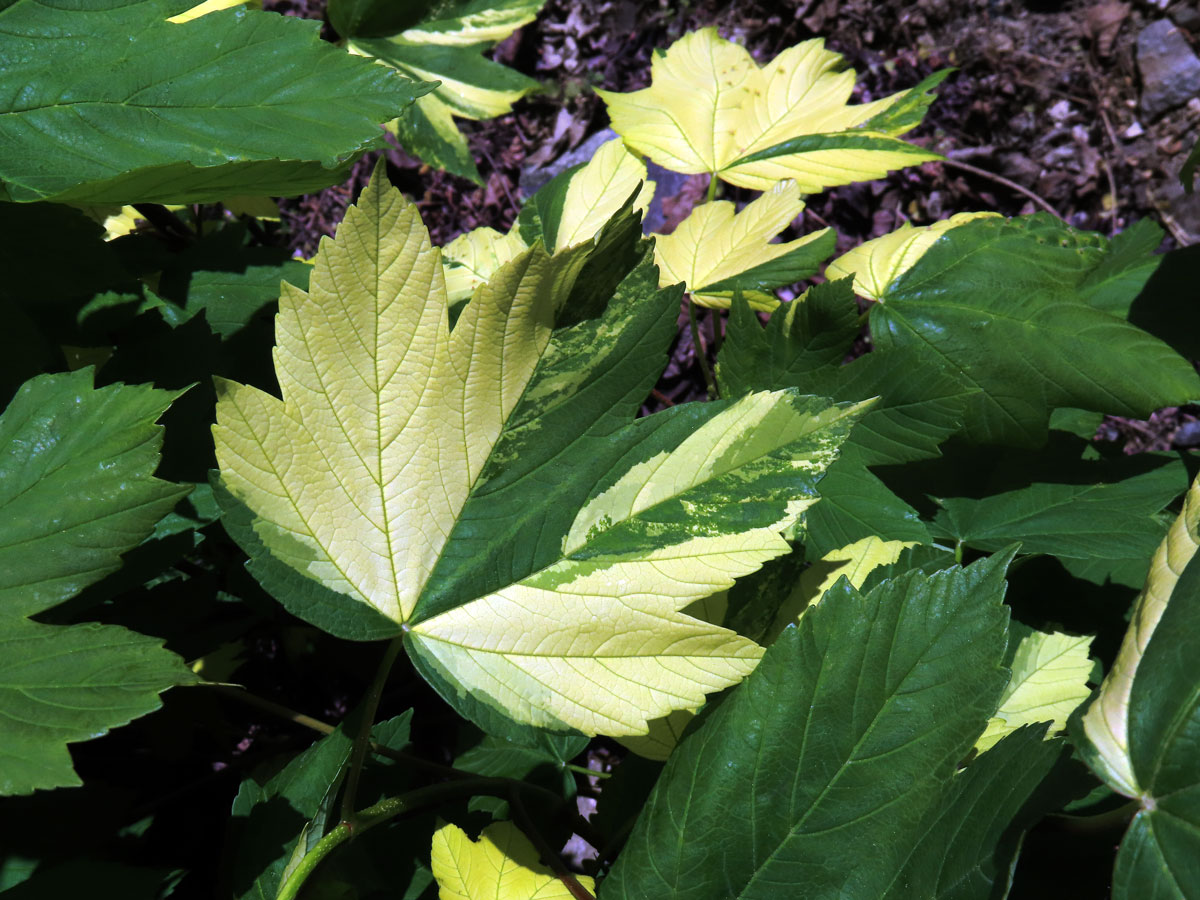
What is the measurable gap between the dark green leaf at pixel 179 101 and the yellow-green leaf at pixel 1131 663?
0.70 meters

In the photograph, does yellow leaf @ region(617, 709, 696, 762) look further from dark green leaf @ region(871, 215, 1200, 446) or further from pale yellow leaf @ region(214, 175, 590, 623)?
dark green leaf @ region(871, 215, 1200, 446)

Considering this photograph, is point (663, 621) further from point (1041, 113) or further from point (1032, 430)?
point (1041, 113)

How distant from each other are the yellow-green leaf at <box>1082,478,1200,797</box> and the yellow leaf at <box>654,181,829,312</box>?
54 cm

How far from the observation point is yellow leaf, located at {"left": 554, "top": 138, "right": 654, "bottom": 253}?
1021 mm

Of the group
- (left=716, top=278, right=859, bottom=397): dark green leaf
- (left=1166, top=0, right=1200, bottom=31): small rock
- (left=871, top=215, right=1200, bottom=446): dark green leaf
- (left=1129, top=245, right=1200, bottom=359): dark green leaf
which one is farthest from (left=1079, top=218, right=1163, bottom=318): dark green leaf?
(left=1166, top=0, right=1200, bottom=31): small rock

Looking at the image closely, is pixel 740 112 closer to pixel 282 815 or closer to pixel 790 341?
pixel 790 341

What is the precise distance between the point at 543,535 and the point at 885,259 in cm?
67

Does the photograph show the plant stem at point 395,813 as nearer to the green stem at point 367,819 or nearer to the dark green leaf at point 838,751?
the green stem at point 367,819

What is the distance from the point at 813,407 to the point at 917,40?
235cm

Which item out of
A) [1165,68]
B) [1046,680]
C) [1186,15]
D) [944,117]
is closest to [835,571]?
[1046,680]

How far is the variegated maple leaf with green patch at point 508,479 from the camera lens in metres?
0.60

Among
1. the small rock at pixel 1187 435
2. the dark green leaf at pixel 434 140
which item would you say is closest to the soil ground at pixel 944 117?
the small rock at pixel 1187 435

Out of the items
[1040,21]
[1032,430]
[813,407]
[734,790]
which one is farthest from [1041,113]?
[734,790]

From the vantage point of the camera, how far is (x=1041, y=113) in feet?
7.83
